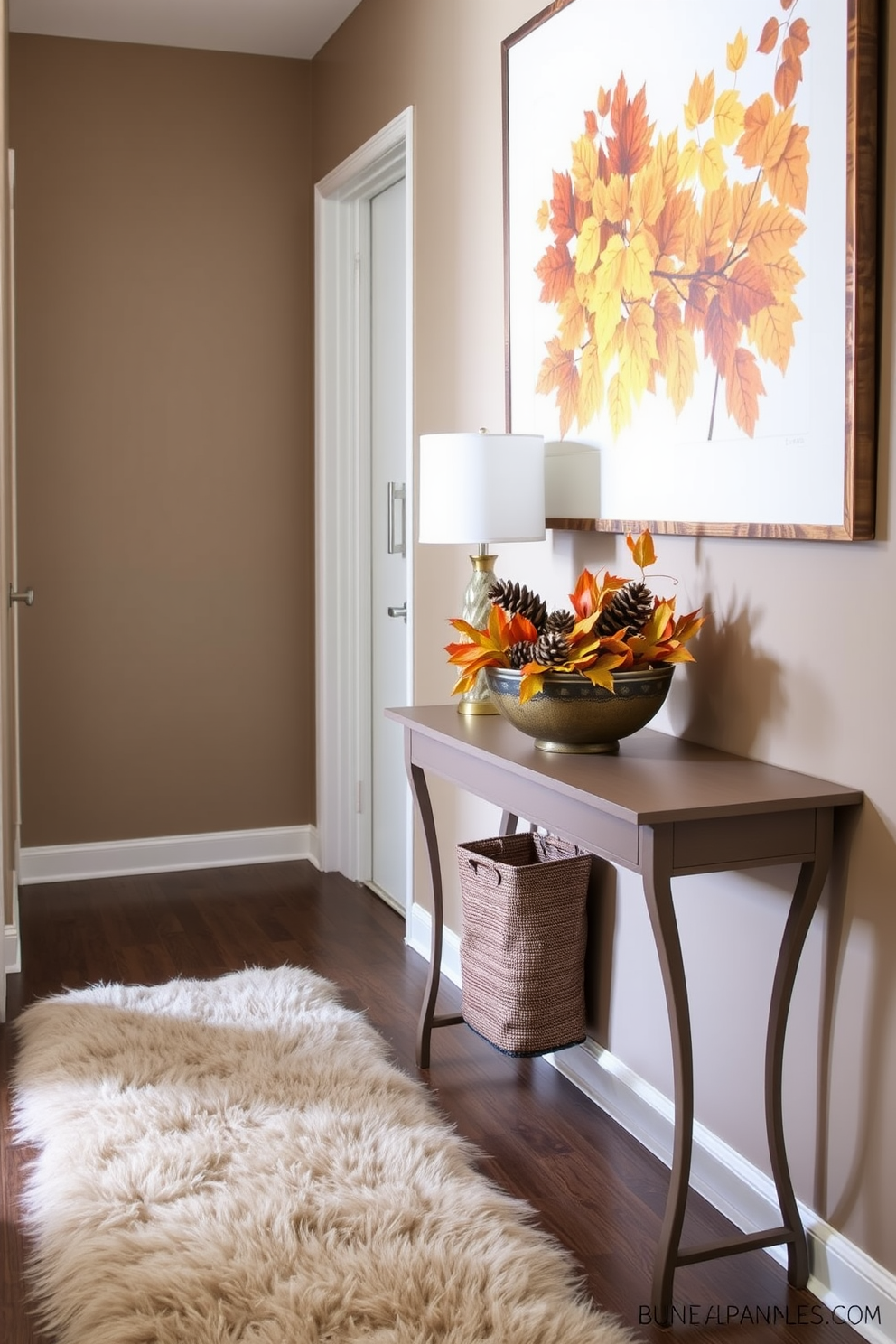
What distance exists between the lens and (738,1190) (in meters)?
2.23

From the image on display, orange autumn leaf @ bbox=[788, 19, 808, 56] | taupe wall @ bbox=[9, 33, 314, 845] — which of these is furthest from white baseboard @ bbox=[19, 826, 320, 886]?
orange autumn leaf @ bbox=[788, 19, 808, 56]

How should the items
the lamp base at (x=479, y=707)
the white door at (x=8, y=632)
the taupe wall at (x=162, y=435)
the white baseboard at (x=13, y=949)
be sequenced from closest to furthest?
the lamp base at (x=479, y=707), the white door at (x=8, y=632), the white baseboard at (x=13, y=949), the taupe wall at (x=162, y=435)

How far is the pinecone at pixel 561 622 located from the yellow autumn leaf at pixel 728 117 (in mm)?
828

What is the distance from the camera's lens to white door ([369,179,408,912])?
409 cm

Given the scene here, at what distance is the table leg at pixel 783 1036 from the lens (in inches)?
76.6

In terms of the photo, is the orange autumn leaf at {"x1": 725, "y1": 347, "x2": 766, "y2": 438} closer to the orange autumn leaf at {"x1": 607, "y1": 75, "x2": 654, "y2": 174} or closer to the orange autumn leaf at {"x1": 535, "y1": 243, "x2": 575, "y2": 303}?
the orange autumn leaf at {"x1": 607, "y1": 75, "x2": 654, "y2": 174}

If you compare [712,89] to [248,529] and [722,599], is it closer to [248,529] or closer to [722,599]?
[722,599]

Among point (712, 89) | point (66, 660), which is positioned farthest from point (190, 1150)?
point (66, 660)

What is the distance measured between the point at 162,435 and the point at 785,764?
304 centimetres

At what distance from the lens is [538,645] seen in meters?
2.21

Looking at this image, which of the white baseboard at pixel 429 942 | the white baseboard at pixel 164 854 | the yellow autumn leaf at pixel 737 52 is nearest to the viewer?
the yellow autumn leaf at pixel 737 52

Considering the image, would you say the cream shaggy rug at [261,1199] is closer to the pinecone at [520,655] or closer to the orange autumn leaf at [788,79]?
the pinecone at [520,655]

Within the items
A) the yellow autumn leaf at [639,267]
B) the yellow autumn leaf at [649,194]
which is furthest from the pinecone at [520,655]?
the yellow autumn leaf at [649,194]

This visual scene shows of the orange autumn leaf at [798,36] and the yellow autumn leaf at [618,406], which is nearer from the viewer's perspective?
the orange autumn leaf at [798,36]
